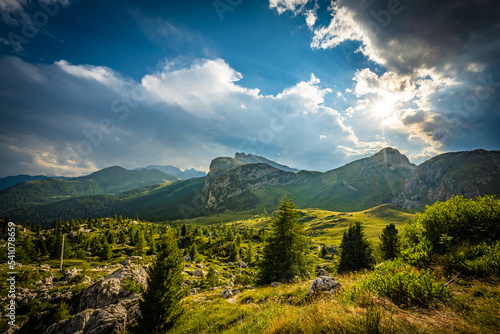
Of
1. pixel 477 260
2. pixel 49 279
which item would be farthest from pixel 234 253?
pixel 477 260

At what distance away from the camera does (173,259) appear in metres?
17.6

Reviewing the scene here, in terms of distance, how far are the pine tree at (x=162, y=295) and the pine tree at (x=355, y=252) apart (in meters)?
33.5

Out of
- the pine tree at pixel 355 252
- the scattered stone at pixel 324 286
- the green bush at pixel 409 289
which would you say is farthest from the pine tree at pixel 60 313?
the pine tree at pixel 355 252

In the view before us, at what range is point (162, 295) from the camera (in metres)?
15.8

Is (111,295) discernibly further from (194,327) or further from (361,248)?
(361,248)

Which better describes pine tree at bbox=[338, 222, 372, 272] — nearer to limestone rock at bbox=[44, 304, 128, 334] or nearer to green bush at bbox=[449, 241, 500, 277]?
green bush at bbox=[449, 241, 500, 277]

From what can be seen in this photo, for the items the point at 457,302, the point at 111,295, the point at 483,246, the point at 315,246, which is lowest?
the point at 315,246

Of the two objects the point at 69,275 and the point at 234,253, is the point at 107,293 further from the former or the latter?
the point at 234,253

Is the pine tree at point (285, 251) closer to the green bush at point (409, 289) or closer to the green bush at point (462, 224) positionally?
the green bush at point (462, 224)

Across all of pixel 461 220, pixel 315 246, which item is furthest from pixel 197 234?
pixel 461 220

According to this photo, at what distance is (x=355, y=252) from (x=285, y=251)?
2224 cm

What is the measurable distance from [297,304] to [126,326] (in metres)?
17.7

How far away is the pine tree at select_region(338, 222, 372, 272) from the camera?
36.2 meters

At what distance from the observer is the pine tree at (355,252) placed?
36.2 metres
